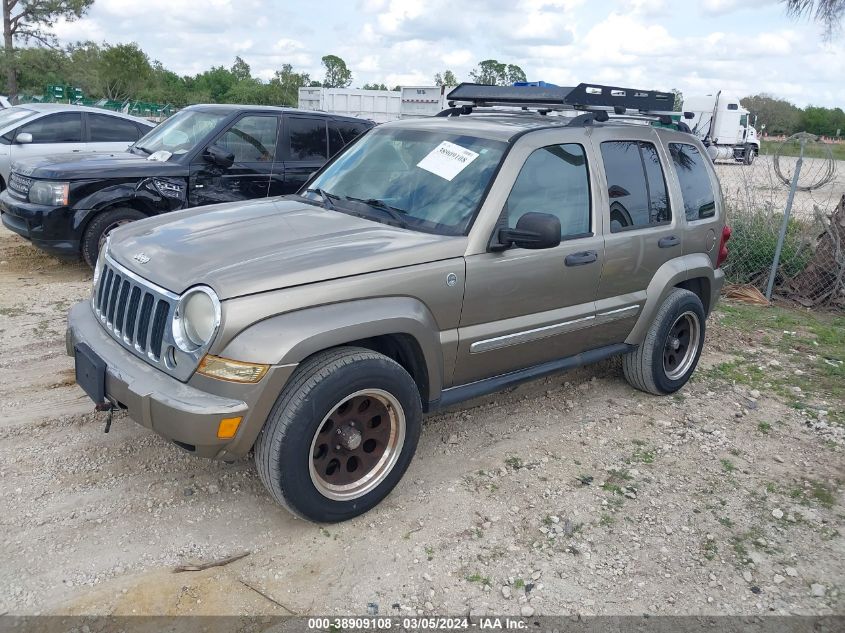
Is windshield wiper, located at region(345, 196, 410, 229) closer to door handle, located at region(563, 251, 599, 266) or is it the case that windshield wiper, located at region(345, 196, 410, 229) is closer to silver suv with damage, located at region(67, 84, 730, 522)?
silver suv with damage, located at region(67, 84, 730, 522)

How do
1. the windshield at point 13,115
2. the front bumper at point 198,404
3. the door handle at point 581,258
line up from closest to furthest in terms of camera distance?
1. the front bumper at point 198,404
2. the door handle at point 581,258
3. the windshield at point 13,115

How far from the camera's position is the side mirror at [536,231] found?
3557mm

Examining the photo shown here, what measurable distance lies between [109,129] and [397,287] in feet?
30.0

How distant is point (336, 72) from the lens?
63.2 meters

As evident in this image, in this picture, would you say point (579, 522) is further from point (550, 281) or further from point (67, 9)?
point (67, 9)

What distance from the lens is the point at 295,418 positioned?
121 inches

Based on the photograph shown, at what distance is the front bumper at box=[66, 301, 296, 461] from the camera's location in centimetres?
293

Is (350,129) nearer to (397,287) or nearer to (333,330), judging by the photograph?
(397,287)

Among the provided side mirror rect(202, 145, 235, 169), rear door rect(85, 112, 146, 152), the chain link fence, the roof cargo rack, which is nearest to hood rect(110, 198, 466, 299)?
the roof cargo rack

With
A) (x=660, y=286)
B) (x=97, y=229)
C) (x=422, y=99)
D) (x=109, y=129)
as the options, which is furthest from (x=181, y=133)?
(x=422, y=99)

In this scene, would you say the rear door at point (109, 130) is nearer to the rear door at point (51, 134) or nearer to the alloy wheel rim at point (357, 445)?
the rear door at point (51, 134)

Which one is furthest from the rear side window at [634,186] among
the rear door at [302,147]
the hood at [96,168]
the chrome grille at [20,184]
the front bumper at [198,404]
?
the chrome grille at [20,184]

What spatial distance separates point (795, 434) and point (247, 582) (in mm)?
3869

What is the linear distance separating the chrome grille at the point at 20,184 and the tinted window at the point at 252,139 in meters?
1.95
